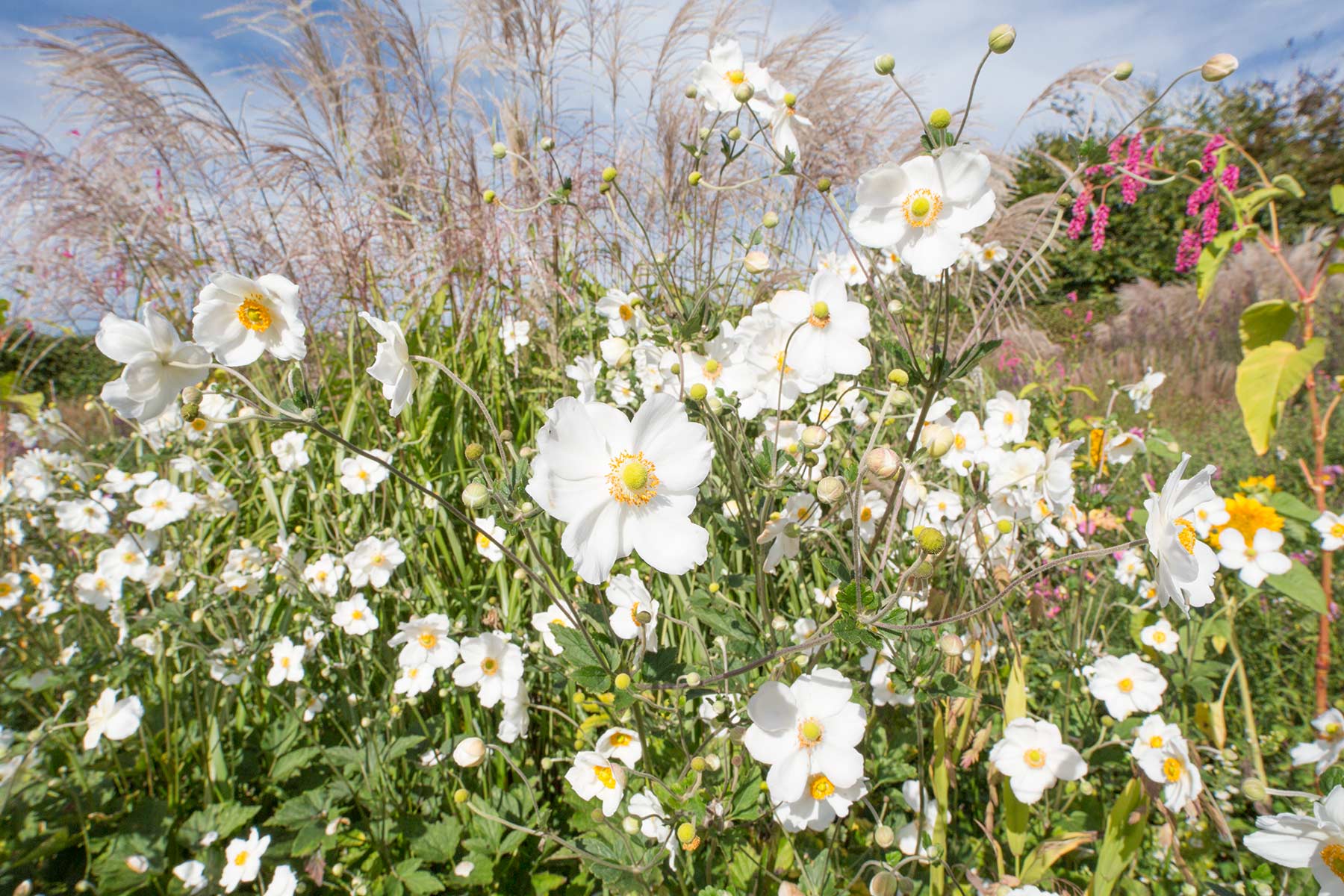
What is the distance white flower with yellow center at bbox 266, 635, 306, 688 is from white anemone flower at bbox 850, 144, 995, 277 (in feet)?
5.31

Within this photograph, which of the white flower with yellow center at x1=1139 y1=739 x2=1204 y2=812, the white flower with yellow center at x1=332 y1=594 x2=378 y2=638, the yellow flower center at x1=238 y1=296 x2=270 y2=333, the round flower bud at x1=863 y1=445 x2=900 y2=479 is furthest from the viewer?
the white flower with yellow center at x1=332 y1=594 x2=378 y2=638

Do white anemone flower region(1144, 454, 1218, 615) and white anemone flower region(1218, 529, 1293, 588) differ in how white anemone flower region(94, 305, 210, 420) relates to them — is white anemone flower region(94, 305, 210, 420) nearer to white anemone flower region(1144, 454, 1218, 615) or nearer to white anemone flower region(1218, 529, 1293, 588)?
white anemone flower region(1144, 454, 1218, 615)

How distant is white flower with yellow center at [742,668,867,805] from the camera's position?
86 centimetres

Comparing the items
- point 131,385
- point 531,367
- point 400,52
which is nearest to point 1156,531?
point 131,385

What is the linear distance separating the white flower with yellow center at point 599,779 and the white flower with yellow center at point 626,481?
19.1 inches

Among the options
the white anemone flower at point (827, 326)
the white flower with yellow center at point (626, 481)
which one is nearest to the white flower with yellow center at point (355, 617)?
the white flower with yellow center at point (626, 481)

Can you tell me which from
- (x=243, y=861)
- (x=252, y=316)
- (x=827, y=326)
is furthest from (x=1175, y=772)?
(x=243, y=861)

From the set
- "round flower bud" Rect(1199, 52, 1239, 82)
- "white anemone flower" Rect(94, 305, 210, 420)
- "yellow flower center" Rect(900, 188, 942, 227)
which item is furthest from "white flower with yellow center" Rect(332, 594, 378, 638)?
"round flower bud" Rect(1199, 52, 1239, 82)

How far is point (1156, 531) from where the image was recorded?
787 mm

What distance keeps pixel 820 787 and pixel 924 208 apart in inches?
32.9

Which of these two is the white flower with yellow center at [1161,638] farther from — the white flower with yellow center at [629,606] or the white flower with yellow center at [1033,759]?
the white flower with yellow center at [629,606]

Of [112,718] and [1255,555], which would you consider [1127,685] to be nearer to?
[1255,555]

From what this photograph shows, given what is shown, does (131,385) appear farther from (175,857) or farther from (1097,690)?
(1097,690)

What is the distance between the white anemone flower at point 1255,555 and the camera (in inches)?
59.9
